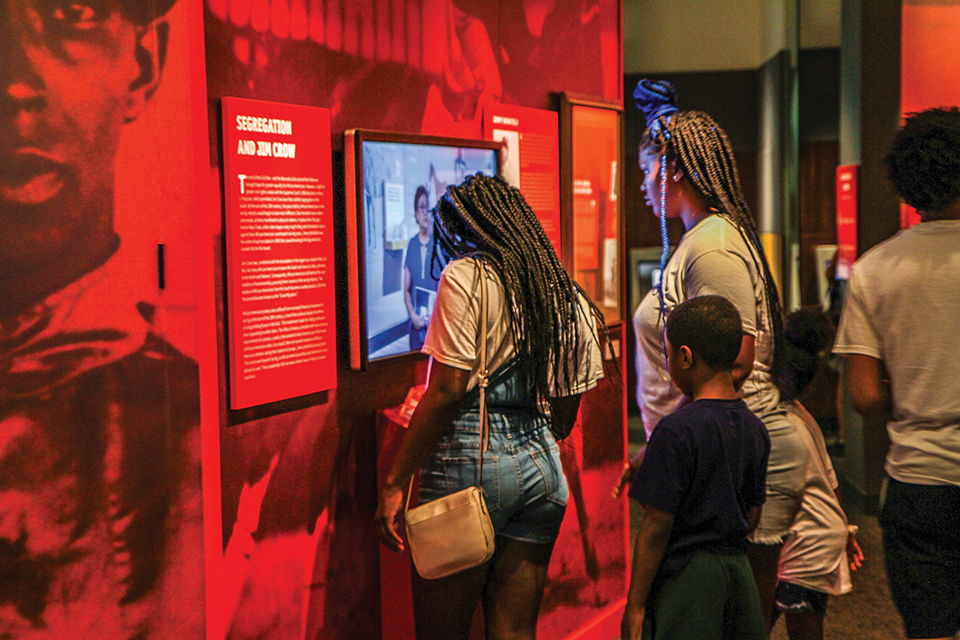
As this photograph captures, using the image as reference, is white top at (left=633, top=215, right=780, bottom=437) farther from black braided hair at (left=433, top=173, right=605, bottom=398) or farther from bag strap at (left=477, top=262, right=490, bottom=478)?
bag strap at (left=477, top=262, right=490, bottom=478)

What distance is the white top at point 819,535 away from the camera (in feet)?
9.08

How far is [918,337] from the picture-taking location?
216 cm

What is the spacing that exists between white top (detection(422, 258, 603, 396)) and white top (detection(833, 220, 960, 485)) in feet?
2.89

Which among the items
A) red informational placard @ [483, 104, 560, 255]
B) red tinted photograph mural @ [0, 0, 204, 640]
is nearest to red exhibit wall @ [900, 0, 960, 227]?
red informational placard @ [483, 104, 560, 255]

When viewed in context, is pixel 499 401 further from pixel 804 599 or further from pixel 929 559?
pixel 804 599

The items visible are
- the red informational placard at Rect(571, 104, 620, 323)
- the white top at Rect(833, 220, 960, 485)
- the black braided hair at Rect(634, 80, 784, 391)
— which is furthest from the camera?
the red informational placard at Rect(571, 104, 620, 323)

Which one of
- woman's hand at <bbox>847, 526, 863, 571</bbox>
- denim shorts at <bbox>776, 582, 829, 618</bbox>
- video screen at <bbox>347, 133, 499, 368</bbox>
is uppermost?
video screen at <bbox>347, 133, 499, 368</bbox>

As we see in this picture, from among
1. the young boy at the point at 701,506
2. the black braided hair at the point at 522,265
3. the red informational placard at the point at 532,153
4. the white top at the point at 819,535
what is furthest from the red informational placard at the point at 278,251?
the white top at the point at 819,535

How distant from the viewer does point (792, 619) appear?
9.45 ft

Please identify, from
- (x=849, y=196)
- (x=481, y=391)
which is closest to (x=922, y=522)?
(x=481, y=391)

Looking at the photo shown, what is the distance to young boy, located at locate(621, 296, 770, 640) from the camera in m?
1.98

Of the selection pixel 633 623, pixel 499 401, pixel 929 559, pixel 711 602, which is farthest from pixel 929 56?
pixel 633 623

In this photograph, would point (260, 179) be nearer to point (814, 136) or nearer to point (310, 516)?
point (310, 516)

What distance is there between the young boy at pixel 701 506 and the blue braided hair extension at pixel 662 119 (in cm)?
45
